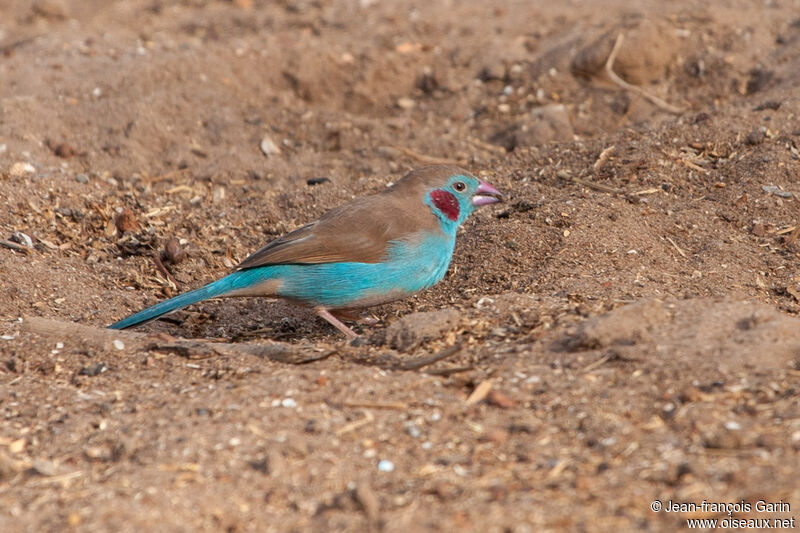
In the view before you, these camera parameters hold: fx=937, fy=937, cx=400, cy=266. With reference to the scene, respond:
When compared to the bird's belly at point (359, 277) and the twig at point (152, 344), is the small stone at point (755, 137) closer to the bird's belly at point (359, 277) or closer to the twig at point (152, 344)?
the bird's belly at point (359, 277)

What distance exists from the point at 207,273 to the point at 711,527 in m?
4.03

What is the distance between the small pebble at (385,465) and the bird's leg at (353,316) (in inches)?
89.5

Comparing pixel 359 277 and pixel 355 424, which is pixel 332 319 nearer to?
pixel 359 277

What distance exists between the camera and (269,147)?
7773 mm

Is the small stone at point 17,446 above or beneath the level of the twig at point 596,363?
beneath

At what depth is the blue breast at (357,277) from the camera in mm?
5320

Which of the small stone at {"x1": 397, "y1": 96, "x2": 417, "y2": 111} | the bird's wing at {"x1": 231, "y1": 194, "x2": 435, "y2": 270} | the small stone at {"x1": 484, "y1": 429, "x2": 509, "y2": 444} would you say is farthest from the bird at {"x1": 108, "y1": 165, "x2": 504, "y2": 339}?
the small stone at {"x1": 397, "y1": 96, "x2": 417, "y2": 111}

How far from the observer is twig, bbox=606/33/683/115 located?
25.4 feet

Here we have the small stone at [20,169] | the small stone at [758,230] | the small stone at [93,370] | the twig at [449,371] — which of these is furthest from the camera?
the small stone at [20,169]

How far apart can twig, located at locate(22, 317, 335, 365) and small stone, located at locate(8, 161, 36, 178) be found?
2387 mm

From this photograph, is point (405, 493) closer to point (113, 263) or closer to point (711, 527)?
point (711, 527)

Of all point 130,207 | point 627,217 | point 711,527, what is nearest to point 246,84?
point 130,207

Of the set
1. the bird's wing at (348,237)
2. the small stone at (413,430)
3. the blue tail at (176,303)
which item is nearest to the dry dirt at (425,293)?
the small stone at (413,430)

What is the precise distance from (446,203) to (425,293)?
58 centimetres
